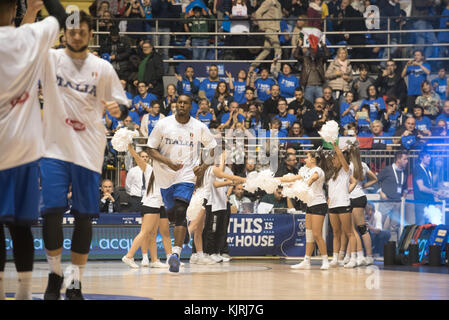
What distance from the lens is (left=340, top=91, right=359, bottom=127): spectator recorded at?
19494 mm

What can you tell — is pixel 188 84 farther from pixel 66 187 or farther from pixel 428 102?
pixel 66 187

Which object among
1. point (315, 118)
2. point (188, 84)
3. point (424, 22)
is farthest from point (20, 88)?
point (424, 22)

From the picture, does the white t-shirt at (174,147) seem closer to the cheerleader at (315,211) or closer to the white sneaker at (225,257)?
the cheerleader at (315,211)

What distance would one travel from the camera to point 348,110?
1955 cm

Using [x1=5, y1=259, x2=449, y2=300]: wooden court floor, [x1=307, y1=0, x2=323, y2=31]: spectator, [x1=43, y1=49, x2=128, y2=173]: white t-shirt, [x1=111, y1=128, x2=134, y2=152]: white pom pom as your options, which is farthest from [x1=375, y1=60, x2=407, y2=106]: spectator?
[x1=43, y1=49, x2=128, y2=173]: white t-shirt

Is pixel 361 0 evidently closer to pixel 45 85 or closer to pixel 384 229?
pixel 384 229

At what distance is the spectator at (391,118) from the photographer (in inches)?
776

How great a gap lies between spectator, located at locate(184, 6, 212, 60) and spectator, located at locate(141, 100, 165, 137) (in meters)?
3.82

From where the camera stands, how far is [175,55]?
72.8 ft

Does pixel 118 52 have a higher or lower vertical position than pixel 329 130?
higher

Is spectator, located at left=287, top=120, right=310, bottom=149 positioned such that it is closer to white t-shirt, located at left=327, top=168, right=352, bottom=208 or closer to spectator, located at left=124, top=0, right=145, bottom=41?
white t-shirt, located at left=327, top=168, right=352, bottom=208

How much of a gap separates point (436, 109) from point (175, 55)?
7687mm

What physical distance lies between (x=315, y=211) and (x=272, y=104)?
21.0 ft

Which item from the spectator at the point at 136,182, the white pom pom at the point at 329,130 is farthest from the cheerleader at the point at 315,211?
the spectator at the point at 136,182
